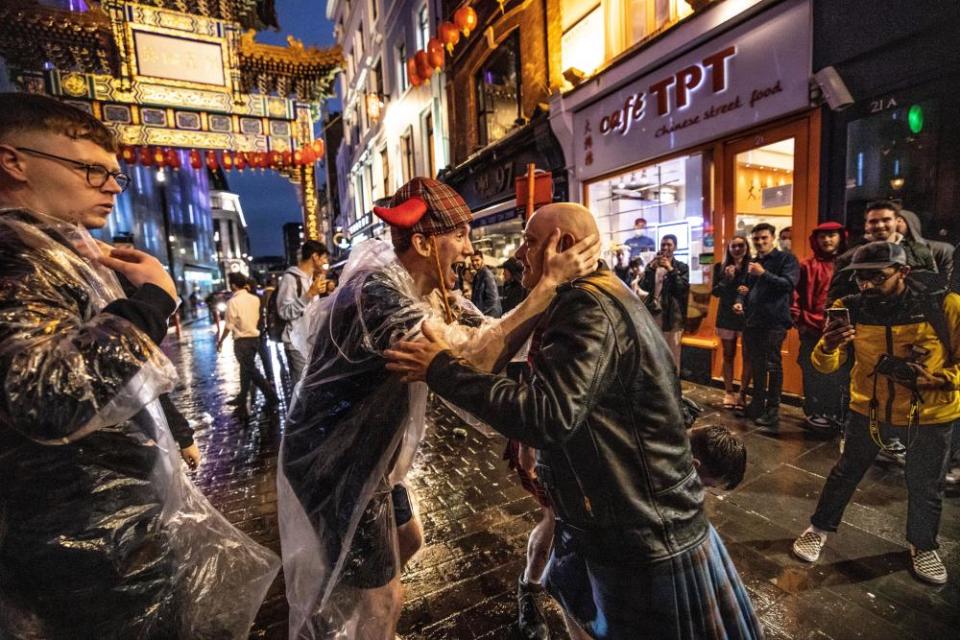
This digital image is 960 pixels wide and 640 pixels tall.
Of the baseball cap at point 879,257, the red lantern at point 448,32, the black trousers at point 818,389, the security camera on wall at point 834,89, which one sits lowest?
the black trousers at point 818,389

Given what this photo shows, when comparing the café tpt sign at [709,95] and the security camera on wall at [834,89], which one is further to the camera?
the café tpt sign at [709,95]

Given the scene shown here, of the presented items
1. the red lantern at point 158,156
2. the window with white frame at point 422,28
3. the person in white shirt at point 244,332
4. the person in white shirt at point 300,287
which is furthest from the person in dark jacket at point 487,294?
the red lantern at point 158,156

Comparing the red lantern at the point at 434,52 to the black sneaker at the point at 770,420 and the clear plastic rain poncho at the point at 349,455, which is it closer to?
the black sneaker at the point at 770,420

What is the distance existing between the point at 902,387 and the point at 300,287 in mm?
6372

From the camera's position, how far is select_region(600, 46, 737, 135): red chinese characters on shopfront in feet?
21.5

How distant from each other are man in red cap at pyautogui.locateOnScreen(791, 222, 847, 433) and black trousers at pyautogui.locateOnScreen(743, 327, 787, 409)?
0.28m

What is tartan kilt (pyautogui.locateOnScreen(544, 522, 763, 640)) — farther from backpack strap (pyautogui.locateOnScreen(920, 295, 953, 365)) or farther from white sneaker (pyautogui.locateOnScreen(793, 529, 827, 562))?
backpack strap (pyautogui.locateOnScreen(920, 295, 953, 365))

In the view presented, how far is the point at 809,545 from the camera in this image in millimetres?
2906

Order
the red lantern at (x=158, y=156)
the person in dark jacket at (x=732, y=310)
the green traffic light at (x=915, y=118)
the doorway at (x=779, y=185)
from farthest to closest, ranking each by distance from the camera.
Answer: the red lantern at (x=158, y=156)
the person in dark jacket at (x=732, y=310)
the doorway at (x=779, y=185)
the green traffic light at (x=915, y=118)

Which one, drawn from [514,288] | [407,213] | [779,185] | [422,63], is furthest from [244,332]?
[779,185]

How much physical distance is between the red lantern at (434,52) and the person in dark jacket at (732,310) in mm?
7784

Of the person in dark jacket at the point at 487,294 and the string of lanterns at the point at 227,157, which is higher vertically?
the string of lanterns at the point at 227,157

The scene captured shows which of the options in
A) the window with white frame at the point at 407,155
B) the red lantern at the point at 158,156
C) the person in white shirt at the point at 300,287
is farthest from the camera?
the window with white frame at the point at 407,155

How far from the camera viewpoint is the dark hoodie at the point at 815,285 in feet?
16.3
